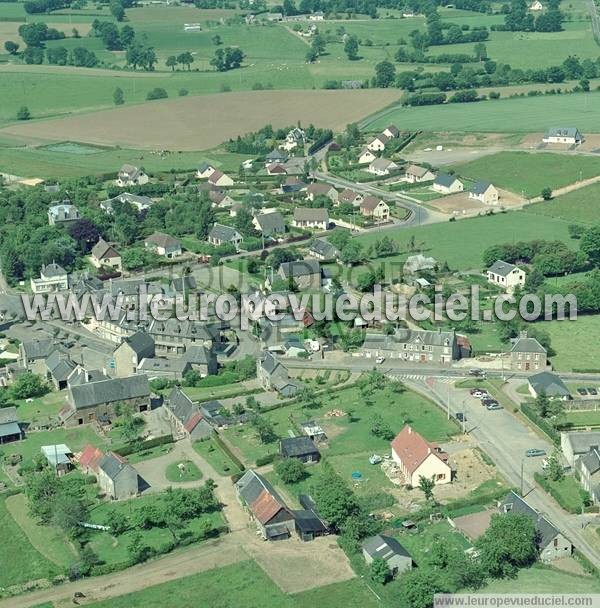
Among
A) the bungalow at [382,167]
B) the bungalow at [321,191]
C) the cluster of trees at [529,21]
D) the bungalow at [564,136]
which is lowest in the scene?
the bungalow at [321,191]

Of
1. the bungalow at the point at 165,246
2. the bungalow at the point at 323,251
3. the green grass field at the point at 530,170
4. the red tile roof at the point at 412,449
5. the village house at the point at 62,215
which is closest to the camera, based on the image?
the red tile roof at the point at 412,449

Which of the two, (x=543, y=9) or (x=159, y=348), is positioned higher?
(x=543, y=9)

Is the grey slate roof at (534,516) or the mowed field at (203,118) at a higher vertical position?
the mowed field at (203,118)

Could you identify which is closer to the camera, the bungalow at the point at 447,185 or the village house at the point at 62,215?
the village house at the point at 62,215

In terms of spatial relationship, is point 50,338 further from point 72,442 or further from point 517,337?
point 517,337

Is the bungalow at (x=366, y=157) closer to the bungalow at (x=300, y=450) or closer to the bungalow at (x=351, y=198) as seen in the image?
the bungalow at (x=351, y=198)

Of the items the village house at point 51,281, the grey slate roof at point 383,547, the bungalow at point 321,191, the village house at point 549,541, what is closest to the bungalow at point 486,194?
the bungalow at point 321,191

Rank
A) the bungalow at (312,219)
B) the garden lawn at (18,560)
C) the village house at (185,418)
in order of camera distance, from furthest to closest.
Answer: the bungalow at (312,219)
the village house at (185,418)
the garden lawn at (18,560)

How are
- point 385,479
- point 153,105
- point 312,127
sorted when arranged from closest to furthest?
point 385,479, point 312,127, point 153,105

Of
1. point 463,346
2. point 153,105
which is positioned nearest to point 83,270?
point 463,346
